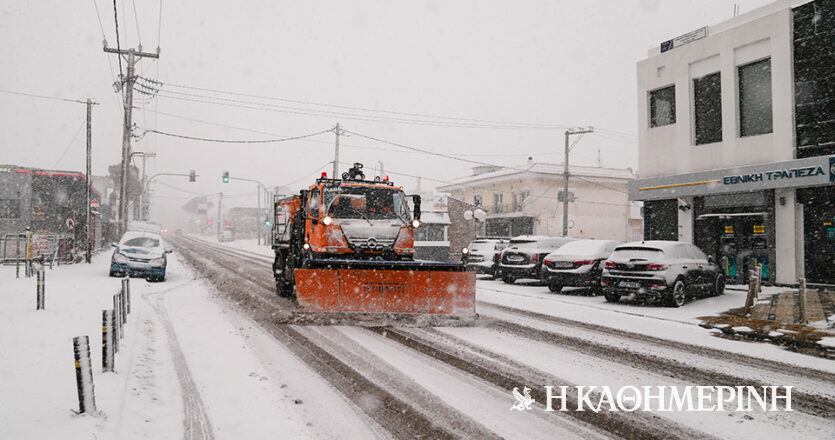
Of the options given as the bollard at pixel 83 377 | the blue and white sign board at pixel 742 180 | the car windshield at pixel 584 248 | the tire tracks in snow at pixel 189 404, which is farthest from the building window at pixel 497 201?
the bollard at pixel 83 377

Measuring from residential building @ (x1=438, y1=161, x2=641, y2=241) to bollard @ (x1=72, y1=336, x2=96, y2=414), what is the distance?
134 feet

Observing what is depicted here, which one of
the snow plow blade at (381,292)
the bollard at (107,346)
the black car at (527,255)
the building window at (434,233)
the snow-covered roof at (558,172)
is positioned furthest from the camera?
the snow-covered roof at (558,172)

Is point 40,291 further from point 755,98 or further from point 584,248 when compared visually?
point 755,98

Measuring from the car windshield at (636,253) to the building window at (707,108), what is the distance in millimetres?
8279

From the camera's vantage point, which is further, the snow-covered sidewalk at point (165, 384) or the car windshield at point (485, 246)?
the car windshield at point (485, 246)

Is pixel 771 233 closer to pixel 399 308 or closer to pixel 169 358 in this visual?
pixel 399 308

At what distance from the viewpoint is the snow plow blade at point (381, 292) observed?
358 inches

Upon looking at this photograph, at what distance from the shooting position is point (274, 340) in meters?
7.83

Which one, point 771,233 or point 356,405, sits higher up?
point 771,233

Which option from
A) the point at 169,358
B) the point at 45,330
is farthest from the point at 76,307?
the point at 169,358

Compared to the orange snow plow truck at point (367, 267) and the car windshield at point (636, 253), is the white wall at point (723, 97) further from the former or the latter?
the orange snow plow truck at point (367, 267)

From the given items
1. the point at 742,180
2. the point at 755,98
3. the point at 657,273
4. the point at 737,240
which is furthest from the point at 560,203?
the point at 657,273

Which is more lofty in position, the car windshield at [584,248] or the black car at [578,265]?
the car windshield at [584,248]

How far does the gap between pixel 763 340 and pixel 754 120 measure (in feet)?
36.4
